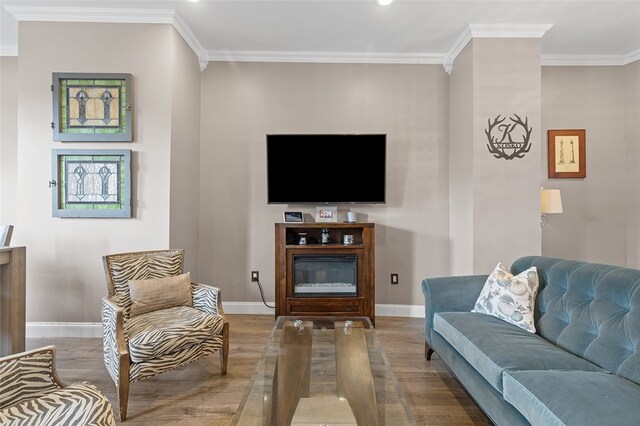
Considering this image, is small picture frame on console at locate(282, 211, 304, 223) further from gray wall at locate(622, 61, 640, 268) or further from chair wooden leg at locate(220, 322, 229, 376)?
gray wall at locate(622, 61, 640, 268)

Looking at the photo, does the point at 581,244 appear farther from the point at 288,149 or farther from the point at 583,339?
the point at 288,149

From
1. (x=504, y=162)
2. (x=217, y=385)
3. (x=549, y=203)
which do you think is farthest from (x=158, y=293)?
(x=549, y=203)

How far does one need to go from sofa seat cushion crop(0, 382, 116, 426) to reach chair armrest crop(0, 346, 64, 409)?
0.12ft

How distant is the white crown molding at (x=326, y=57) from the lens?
3.75 meters

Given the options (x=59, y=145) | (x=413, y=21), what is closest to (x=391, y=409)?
(x=413, y=21)

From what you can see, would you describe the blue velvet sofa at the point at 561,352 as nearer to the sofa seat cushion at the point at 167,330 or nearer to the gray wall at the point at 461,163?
the gray wall at the point at 461,163

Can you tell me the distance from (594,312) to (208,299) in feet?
7.88

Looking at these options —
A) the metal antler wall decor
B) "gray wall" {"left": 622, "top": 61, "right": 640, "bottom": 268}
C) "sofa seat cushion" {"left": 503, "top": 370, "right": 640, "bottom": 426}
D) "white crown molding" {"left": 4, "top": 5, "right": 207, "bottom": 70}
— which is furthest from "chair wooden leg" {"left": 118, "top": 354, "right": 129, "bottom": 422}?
"gray wall" {"left": 622, "top": 61, "right": 640, "bottom": 268}

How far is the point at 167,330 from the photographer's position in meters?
2.06

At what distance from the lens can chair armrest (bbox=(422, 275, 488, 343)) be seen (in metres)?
2.42

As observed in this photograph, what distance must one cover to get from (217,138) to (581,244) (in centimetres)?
438

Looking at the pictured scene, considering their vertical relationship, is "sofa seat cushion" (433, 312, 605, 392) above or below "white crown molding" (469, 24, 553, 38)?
below

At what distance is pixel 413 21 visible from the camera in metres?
3.16

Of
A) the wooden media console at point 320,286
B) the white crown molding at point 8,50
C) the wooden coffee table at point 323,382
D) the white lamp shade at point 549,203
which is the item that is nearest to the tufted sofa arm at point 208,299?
the wooden coffee table at point 323,382
